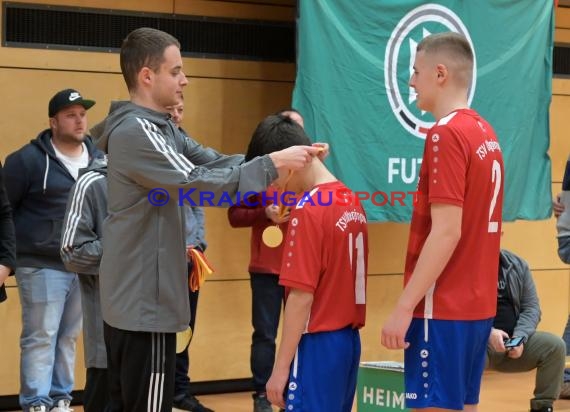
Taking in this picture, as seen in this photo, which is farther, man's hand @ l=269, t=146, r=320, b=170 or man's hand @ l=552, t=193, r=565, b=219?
man's hand @ l=552, t=193, r=565, b=219

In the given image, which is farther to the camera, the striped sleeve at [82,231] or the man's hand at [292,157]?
the striped sleeve at [82,231]

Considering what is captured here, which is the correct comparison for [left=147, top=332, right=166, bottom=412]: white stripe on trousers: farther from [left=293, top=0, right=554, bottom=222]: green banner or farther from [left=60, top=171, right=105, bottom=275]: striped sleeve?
[left=293, top=0, right=554, bottom=222]: green banner

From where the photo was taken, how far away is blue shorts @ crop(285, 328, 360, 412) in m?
3.74

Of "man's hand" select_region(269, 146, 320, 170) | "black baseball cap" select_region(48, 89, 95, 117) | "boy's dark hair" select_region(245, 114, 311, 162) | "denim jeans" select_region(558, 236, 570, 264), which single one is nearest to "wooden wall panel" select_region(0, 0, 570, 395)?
"black baseball cap" select_region(48, 89, 95, 117)

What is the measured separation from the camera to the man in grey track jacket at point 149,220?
12.1 feet

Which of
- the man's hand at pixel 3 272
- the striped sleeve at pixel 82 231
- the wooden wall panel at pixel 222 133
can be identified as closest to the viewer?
the man's hand at pixel 3 272

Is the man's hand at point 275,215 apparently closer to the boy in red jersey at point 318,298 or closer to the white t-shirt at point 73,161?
the white t-shirt at point 73,161

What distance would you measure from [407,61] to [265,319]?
214 cm

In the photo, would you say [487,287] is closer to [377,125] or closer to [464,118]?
[464,118]

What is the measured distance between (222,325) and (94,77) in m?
2.00

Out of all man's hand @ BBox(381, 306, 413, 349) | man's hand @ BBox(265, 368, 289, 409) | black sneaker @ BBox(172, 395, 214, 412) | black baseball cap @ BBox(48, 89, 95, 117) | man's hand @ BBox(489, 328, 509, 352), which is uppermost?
black baseball cap @ BBox(48, 89, 95, 117)

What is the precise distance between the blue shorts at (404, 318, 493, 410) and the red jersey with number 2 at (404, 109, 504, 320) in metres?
0.04

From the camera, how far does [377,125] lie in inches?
278

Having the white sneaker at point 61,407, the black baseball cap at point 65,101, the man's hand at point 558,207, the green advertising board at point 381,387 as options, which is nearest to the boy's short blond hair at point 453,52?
the green advertising board at point 381,387
